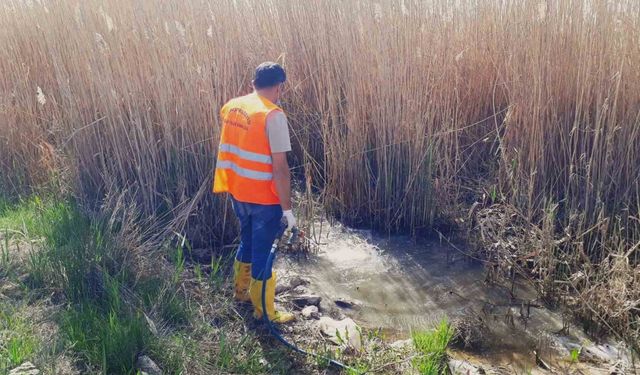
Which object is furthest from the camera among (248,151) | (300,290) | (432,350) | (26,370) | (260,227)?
(300,290)

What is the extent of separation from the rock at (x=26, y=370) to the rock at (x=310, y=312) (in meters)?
1.38

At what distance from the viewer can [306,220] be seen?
13.9 ft

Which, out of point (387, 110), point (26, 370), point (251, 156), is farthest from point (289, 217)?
point (387, 110)

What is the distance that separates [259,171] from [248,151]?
11cm

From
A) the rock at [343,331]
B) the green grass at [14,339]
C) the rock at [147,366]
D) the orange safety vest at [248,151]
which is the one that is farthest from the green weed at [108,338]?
the rock at [343,331]

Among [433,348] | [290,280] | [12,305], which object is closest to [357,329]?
[433,348]

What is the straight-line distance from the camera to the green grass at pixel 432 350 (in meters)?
2.88

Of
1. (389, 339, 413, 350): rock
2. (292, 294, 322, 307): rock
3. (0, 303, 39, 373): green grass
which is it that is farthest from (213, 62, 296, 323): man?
(0, 303, 39, 373): green grass

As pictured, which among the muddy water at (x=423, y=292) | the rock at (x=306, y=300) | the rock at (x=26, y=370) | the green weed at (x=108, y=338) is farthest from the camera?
the rock at (x=306, y=300)

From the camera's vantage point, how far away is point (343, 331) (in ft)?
10.7

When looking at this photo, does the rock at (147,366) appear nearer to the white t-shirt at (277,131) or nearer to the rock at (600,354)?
the white t-shirt at (277,131)

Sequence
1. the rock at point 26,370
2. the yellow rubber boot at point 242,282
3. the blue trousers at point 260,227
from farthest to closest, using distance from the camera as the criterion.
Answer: the yellow rubber boot at point 242,282 < the blue trousers at point 260,227 < the rock at point 26,370

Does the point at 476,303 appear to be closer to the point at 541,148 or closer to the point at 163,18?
the point at 541,148

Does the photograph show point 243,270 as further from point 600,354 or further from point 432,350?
point 600,354
